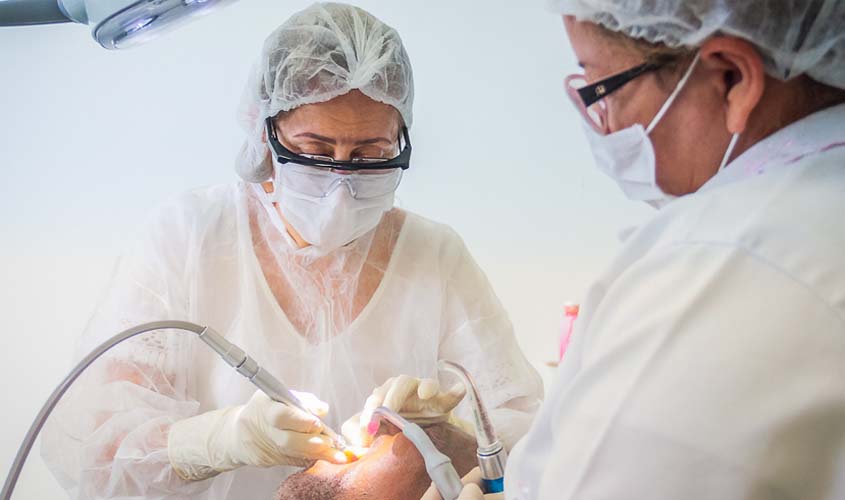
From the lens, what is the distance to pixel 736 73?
84 cm

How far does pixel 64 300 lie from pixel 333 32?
0.91 metres

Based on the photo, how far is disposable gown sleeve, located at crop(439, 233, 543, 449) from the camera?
172 cm

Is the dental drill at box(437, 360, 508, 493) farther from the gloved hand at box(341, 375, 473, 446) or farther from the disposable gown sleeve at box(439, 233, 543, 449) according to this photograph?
the disposable gown sleeve at box(439, 233, 543, 449)

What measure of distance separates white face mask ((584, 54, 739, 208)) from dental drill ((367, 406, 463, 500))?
22.0 inches

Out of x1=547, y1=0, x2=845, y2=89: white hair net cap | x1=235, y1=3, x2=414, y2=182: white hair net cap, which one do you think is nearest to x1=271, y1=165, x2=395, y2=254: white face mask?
x1=235, y1=3, x2=414, y2=182: white hair net cap

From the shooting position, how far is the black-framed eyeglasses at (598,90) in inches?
34.7

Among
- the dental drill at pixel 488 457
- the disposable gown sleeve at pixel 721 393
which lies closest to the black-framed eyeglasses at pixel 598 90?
the disposable gown sleeve at pixel 721 393

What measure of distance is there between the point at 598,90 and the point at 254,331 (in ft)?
3.24

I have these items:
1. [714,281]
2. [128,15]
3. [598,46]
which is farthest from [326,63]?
[714,281]

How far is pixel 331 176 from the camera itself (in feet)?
5.02

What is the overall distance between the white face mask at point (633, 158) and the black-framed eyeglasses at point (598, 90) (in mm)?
17

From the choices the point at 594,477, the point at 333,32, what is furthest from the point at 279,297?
the point at 594,477

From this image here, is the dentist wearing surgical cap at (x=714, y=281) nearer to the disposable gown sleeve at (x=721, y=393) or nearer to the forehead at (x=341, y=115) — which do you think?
the disposable gown sleeve at (x=721, y=393)

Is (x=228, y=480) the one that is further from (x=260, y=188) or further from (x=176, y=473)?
(x=260, y=188)
